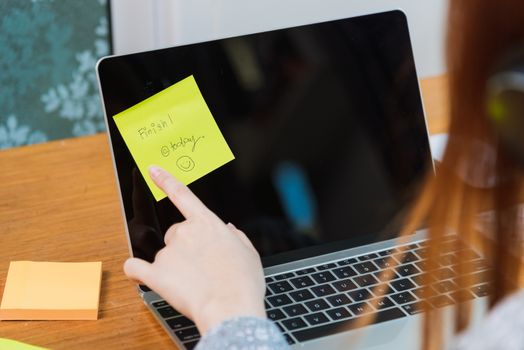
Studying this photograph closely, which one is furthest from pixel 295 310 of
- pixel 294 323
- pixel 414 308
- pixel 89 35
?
pixel 89 35

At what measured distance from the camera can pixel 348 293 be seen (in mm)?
842

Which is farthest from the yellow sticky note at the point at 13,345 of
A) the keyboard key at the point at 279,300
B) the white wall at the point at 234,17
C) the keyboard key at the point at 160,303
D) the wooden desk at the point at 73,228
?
the white wall at the point at 234,17

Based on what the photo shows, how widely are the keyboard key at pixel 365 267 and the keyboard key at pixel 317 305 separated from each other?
0.24 ft

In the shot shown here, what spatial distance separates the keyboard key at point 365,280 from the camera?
2.82 feet

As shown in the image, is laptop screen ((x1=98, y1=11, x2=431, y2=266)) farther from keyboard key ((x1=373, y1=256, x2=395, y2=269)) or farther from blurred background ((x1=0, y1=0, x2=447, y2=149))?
blurred background ((x1=0, y1=0, x2=447, y2=149))

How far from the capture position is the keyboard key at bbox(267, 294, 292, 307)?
0.82 m

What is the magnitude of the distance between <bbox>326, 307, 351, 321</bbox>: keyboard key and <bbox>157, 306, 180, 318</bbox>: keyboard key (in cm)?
15

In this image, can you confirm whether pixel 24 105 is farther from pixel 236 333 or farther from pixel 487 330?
pixel 487 330

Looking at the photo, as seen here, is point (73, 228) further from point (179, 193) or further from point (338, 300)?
point (338, 300)

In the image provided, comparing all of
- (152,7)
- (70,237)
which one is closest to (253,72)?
(70,237)

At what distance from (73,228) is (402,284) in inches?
15.2

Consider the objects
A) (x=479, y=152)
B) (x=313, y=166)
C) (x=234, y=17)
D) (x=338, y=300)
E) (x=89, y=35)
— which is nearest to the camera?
(x=479, y=152)

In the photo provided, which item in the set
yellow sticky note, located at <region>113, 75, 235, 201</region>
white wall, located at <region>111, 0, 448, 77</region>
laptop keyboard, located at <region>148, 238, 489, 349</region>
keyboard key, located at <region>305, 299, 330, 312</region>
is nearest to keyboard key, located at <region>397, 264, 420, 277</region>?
laptop keyboard, located at <region>148, 238, 489, 349</region>

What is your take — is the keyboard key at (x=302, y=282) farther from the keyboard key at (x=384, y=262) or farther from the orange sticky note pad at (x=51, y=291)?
the orange sticky note pad at (x=51, y=291)
